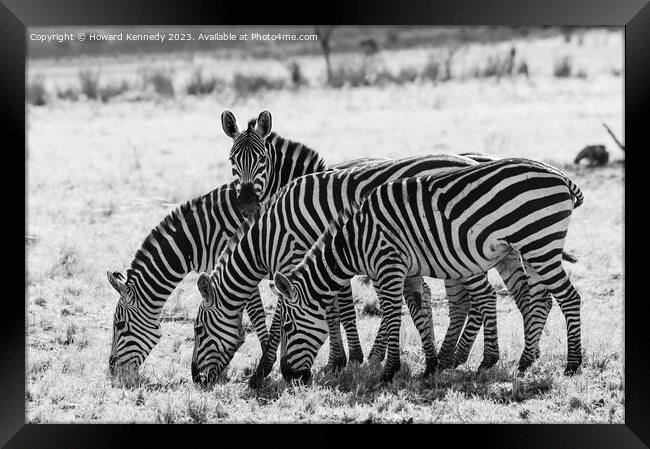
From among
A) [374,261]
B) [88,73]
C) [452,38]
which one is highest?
[452,38]

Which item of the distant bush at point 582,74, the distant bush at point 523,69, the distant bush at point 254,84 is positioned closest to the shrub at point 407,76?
the distant bush at point 523,69

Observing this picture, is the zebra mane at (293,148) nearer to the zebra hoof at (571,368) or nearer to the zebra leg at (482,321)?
the zebra leg at (482,321)

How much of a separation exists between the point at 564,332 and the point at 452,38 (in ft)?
96.5

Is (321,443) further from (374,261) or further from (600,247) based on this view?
(600,247)

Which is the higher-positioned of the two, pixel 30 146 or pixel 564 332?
pixel 30 146

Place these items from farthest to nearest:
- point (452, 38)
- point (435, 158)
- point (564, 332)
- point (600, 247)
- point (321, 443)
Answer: point (452, 38) < point (600, 247) < point (564, 332) < point (435, 158) < point (321, 443)

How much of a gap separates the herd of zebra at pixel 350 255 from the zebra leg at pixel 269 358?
0.07 ft

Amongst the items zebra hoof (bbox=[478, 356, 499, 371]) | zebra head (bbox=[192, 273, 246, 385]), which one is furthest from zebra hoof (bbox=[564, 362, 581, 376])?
zebra head (bbox=[192, 273, 246, 385])

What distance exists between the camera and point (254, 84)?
85.6 feet

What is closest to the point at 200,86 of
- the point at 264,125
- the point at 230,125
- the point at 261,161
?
the point at 230,125

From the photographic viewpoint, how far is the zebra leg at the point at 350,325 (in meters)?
8.70

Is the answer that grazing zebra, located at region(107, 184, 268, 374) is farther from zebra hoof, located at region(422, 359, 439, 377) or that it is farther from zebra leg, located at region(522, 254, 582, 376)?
zebra leg, located at region(522, 254, 582, 376)

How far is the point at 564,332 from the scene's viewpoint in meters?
9.84
